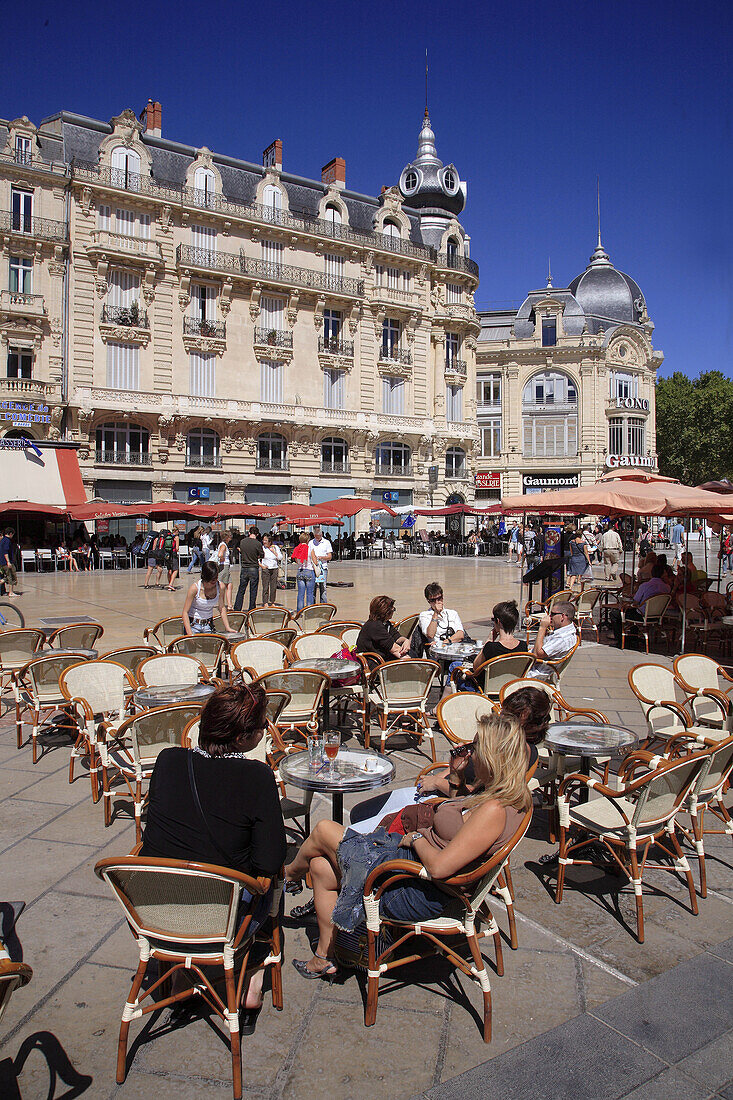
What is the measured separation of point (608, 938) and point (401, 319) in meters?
37.1

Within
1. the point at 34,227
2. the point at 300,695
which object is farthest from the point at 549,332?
the point at 300,695

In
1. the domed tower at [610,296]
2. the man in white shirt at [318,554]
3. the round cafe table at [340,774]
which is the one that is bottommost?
the round cafe table at [340,774]

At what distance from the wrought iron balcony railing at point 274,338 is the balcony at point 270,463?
16.7 feet

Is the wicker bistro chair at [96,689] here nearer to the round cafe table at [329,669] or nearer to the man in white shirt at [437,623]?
the round cafe table at [329,669]

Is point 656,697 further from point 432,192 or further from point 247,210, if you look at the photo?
point 432,192

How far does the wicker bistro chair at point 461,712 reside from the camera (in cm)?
445

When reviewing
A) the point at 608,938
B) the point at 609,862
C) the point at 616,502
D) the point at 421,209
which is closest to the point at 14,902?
the point at 608,938

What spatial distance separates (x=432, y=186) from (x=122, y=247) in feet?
67.1

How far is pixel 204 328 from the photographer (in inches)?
1238

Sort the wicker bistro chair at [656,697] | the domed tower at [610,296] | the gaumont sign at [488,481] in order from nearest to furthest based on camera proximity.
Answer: the wicker bistro chair at [656,697] → the gaumont sign at [488,481] → the domed tower at [610,296]

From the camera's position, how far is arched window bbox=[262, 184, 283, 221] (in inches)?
1320

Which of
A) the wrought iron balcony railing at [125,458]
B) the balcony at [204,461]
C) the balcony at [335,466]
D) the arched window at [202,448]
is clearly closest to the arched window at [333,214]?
the balcony at [335,466]

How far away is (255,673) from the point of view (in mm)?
5914

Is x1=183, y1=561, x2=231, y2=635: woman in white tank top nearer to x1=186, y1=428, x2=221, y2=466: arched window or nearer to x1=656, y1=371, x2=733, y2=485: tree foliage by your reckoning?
x1=186, y1=428, x2=221, y2=466: arched window
